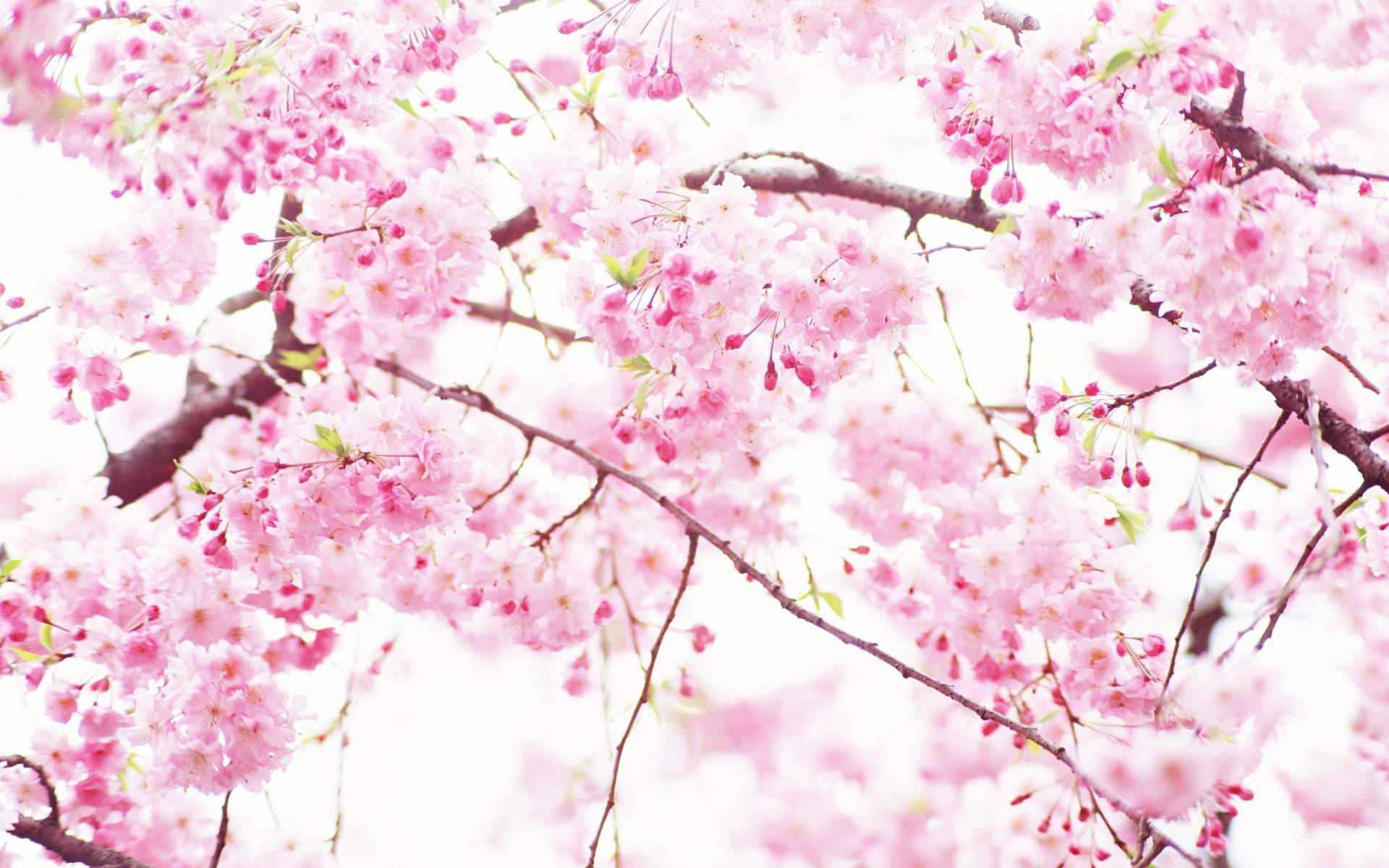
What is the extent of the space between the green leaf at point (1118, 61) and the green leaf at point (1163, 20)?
0.13ft

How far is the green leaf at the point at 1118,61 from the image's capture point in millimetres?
1144

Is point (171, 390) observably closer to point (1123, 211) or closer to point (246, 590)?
point (246, 590)

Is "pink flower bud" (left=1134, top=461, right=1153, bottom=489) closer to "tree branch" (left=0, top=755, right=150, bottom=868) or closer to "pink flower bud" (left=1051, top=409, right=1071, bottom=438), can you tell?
"pink flower bud" (left=1051, top=409, right=1071, bottom=438)

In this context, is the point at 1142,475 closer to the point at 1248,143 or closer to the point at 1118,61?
the point at 1248,143

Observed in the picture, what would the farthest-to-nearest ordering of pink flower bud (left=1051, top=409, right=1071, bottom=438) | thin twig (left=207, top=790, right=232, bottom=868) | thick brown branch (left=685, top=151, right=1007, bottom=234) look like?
thick brown branch (left=685, top=151, right=1007, bottom=234) < pink flower bud (left=1051, top=409, right=1071, bottom=438) < thin twig (left=207, top=790, right=232, bottom=868)

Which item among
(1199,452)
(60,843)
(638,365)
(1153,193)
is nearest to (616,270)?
(638,365)

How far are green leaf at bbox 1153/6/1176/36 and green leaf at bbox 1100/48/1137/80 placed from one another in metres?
0.04

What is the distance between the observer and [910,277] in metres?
Result: 1.47

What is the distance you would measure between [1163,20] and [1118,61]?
0.24 ft

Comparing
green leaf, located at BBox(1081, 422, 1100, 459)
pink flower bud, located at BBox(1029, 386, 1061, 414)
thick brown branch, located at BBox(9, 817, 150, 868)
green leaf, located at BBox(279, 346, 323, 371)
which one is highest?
green leaf, located at BBox(279, 346, 323, 371)

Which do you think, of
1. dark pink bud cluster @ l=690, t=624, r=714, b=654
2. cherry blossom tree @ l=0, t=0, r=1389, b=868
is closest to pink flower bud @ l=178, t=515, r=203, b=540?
cherry blossom tree @ l=0, t=0, r=1389, b=868

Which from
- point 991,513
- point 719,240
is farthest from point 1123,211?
point 991,513

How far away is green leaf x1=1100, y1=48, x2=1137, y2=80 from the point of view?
45.0 inches

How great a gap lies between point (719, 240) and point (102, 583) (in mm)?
1320
